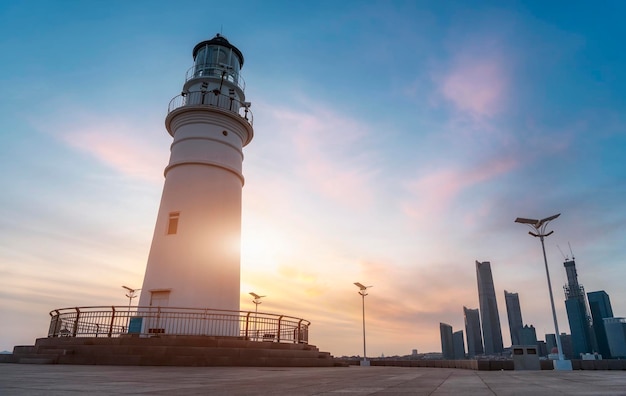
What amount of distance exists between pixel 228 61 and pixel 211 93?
11.7ft

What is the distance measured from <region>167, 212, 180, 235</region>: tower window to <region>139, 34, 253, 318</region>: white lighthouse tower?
0.02 metres

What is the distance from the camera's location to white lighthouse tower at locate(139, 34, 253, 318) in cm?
1958

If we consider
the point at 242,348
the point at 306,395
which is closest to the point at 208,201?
the point at 242,348

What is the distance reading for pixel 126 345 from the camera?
1512 cm

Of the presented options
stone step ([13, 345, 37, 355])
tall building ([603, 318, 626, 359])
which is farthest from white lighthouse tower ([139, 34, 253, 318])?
tall building ([603, 318, 626, 359])

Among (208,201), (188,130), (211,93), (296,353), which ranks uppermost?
(211,93)

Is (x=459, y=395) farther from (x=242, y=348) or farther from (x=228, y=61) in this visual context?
(x=228, y=61)

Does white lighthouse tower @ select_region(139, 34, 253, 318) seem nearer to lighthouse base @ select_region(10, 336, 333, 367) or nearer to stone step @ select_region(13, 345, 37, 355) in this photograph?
lighthouse base @ select_region(10, 336, 333, 367)

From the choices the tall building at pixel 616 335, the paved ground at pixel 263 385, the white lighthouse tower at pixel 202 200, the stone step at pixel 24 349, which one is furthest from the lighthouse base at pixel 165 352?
the tall building at pixel 616 335

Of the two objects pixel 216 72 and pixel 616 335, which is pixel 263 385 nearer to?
pixel 216 72

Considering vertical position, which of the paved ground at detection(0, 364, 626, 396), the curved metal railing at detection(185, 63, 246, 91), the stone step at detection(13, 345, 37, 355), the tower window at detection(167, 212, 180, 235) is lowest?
the paved ground at detection(0, 364, 626, 396)

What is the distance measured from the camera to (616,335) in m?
163

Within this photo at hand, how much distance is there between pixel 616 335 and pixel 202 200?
8044 inches

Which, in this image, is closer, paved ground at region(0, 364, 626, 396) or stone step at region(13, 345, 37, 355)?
paved ground at region(0, 364, 626, 396)
